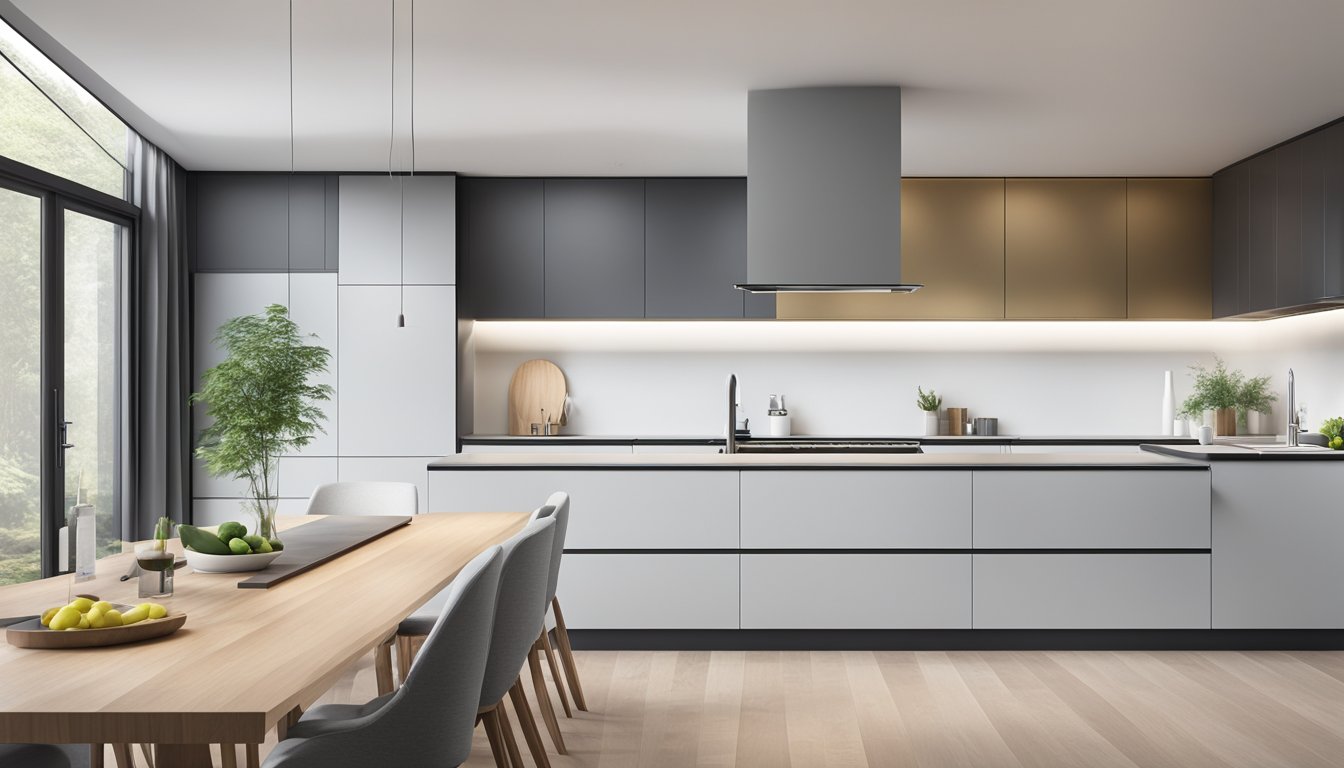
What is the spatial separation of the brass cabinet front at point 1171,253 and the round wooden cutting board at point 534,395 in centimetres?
366

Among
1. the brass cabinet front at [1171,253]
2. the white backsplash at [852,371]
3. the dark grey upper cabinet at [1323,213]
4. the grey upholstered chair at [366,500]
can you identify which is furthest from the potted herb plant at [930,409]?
the grey upholstered chair at [366,500]

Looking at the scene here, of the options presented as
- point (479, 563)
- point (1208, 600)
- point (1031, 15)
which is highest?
point (1031, 15)

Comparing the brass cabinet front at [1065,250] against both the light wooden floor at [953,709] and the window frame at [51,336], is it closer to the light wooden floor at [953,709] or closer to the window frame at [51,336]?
the light wooden floor at [953,709]

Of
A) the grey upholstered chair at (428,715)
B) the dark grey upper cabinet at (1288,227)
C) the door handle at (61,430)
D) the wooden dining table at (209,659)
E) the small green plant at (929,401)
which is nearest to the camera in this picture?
the wooden dining table at (209,659)

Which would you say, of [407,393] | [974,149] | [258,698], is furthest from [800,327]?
[258,698]

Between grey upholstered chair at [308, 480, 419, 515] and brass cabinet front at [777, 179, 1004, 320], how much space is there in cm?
307

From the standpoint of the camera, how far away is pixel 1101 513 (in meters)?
4.32

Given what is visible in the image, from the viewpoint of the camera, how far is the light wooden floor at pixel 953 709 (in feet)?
10.2

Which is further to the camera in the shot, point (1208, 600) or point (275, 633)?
point (1208, 600)

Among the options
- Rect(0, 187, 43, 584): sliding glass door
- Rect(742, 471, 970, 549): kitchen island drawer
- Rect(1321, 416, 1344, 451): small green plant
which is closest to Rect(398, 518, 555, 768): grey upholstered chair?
Rect(742, 471, 970, 549): kitchen island drawer

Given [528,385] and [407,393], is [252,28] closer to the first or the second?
[407,393]

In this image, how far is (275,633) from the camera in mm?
1840

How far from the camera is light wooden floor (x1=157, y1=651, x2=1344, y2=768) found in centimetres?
311

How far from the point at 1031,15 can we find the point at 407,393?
13.2 feet
